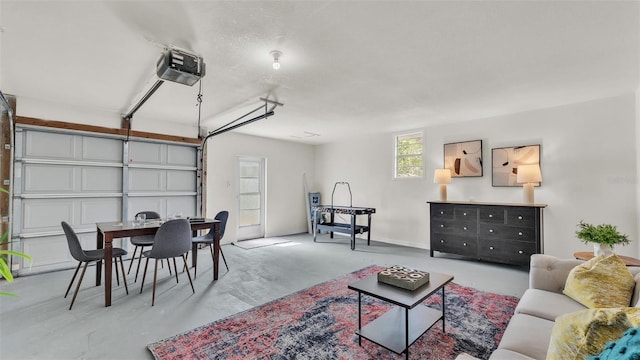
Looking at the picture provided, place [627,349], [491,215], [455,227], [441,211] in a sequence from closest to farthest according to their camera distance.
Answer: [627,349] → [491,215] → [455,227] → [441,211]

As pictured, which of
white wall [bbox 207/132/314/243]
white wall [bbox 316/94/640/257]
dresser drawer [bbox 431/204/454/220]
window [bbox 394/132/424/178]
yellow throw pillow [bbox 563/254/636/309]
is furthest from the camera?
white wall [bbox 207/132/314/243]

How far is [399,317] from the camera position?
240 cm

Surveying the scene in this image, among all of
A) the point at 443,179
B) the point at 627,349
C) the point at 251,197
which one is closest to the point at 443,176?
the point at 443,179

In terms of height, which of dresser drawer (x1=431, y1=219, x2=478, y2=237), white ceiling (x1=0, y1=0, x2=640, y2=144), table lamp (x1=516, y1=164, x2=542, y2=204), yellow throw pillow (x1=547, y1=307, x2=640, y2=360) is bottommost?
dresser drawer (x1=431, y1=219, x2=478, y2=237)

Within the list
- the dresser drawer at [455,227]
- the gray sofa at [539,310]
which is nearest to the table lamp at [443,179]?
the dresser drawer at [455,227]

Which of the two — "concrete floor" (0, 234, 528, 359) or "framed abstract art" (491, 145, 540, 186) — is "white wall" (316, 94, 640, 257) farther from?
"concrete floor" (0, 234, 528, 359)

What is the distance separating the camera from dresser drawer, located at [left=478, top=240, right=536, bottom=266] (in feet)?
13.1

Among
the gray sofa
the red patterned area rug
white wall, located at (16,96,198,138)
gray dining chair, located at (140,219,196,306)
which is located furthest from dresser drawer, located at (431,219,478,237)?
white wall, located at (16,96,198,138)

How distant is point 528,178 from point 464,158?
117 cm

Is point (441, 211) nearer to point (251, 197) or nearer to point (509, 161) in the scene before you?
point (509, 161)

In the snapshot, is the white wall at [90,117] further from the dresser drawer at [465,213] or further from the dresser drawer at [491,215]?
the dresser drawer at [491,215]

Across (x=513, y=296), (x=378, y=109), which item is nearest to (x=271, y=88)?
(x=378, y=109)

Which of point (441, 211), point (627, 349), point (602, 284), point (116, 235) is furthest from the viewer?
point (441, 211)

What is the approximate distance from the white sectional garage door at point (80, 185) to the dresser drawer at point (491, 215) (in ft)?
17.5
